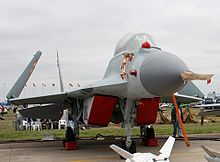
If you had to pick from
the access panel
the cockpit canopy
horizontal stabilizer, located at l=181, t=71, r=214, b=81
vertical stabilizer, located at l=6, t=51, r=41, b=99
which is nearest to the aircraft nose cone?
horizontal stabilizer, located at l=181, t=71, r=214, b=81

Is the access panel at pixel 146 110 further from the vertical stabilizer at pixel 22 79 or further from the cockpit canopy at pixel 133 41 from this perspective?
the vertical stabilizer at pixel 22 79

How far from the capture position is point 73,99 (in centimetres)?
1040

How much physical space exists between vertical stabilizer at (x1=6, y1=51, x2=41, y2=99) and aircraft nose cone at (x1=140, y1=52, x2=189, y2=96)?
573 centimetres

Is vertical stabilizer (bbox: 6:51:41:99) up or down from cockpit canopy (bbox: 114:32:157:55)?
down

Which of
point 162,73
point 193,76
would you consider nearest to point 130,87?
point 162,73

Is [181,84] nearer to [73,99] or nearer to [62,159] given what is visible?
[62,159]

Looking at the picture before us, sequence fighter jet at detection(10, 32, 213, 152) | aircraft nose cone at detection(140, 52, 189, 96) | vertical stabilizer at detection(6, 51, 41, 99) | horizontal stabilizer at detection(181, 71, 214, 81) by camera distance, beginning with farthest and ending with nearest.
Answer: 1. vertical stabilizer at detection(6, 51, 41, 99)
2. fighter jet at detection(10, 32, 213, 152)
3. aircraft nose cone at detection(140, 52, 189, 96)
4. horizontal stabilizer at detection(181, 71, 214, 81)

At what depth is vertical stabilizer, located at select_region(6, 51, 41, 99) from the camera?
11206 millimetres

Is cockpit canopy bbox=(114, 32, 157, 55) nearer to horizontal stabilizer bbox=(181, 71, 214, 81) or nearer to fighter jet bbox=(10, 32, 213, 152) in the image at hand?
fighter jet bbox=(10, 32, 213, 152)

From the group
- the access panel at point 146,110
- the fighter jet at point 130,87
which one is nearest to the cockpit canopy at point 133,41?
the fighter jet at point 130,87

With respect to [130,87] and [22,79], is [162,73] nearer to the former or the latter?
[130,87]

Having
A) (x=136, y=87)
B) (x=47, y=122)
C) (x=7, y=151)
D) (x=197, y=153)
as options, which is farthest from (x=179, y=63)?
(x=47, y=122)

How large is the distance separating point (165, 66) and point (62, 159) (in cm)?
348

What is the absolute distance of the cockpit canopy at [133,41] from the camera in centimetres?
807
